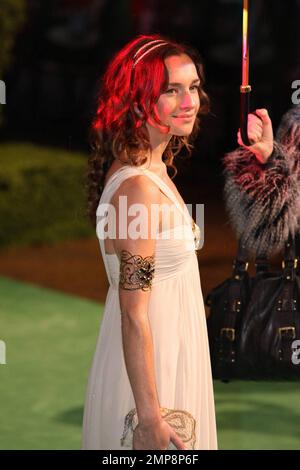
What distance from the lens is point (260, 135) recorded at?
4324 millimetres

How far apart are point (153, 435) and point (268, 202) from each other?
3.94 feet

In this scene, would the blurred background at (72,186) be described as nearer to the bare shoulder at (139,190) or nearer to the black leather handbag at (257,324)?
the bare shoulder at (139,190)

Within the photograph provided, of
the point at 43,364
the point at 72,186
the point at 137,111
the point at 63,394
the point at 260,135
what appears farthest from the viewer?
the point at 72,186

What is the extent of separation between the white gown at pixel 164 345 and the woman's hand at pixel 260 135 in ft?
2.30

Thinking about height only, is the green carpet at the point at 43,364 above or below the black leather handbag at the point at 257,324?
below

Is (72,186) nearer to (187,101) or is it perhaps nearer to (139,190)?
(187,101)

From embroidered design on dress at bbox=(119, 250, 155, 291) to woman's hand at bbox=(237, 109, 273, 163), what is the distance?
889 mm

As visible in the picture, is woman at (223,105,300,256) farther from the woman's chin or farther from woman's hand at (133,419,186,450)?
woman's hand at (133,419,186,450)

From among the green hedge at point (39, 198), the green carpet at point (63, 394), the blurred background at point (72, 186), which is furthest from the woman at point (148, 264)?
the green hedge at point (39, 198)

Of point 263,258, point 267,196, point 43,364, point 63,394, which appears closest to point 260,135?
point 267,196

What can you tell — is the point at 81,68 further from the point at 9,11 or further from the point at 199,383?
the point at 199,383

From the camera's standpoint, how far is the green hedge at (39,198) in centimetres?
1241

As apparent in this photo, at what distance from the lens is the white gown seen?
12.0 ft

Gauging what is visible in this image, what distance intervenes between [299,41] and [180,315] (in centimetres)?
1361
